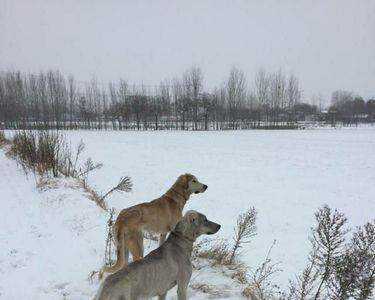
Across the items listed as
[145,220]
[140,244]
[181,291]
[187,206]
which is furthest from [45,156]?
[181,291]

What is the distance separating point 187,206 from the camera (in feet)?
38.3

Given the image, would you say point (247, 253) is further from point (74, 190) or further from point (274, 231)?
point (74, 190)

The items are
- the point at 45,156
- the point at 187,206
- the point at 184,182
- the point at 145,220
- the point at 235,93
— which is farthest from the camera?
the point at 235,93

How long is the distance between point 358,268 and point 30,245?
5.06 metres

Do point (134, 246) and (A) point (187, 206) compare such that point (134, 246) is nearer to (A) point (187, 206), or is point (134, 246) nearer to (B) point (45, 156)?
(A) point (187, 206)

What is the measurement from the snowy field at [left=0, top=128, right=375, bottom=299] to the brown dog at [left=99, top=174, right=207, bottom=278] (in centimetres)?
64

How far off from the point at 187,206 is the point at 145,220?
644 centimetres

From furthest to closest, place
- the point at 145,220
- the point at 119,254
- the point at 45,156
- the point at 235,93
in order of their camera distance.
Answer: the point at 235,93, the point at 45,156, the point at 145,220, the point at 119,254

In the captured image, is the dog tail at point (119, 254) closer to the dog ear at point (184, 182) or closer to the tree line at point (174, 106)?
the dog ear at point (184, 182)

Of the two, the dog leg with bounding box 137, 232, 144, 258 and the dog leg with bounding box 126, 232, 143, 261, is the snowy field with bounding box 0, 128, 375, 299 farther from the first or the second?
the dog leg with bounding box 137, 232, 144, 258

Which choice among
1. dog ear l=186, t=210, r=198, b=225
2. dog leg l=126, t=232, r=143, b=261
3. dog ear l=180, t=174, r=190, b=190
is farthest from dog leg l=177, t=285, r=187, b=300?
dog ear l=180, t=174, r=190, b=190

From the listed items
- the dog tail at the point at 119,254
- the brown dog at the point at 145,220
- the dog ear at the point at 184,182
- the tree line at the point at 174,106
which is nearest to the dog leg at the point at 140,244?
the brown dog at the point at 145,220

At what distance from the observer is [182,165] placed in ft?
69.3

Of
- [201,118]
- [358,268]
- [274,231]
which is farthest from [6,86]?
[358,268]
